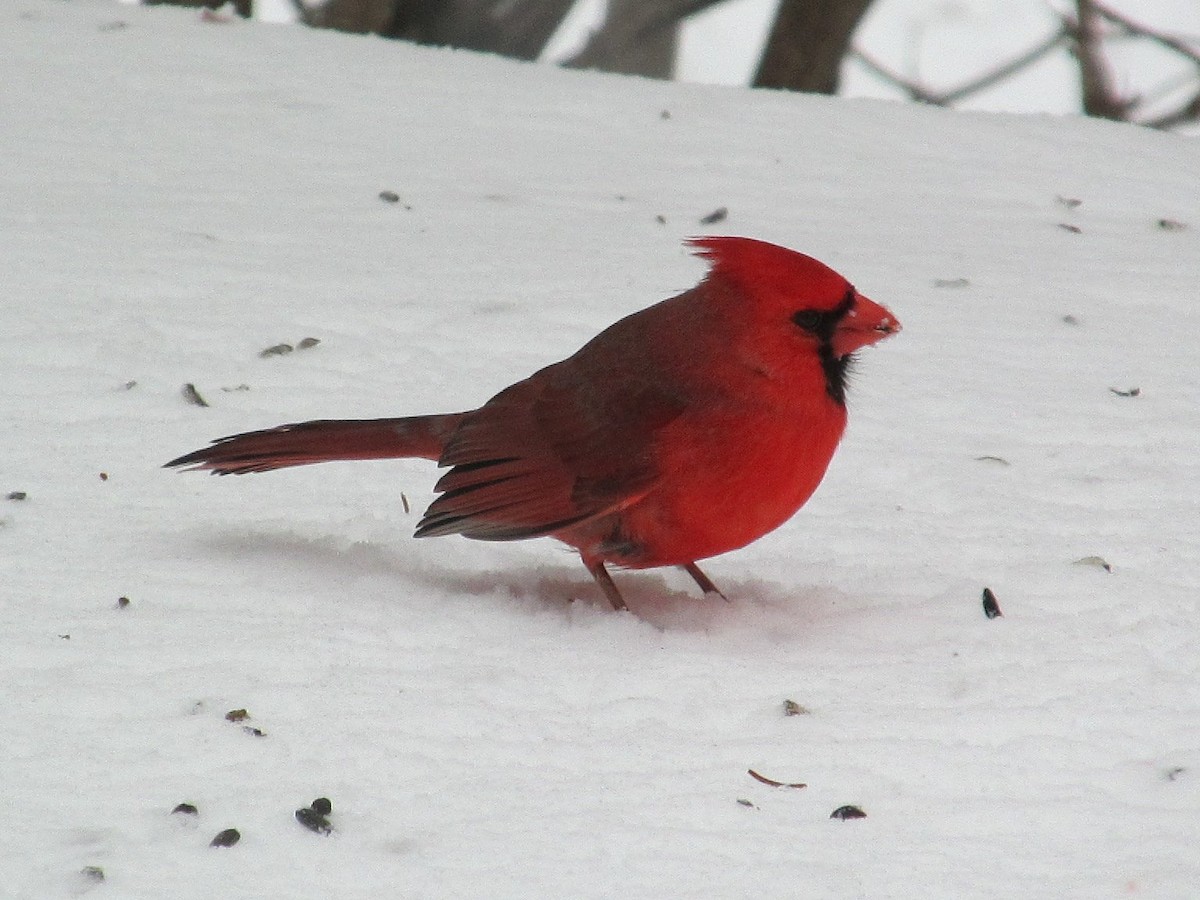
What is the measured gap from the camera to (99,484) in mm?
3887

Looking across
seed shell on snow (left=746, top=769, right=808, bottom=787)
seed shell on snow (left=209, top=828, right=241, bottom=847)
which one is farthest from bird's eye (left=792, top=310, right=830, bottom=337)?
seed shell on snow (left=209, top=828, right=241, bottom=847)

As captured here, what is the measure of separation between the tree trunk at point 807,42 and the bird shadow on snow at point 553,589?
5093mm

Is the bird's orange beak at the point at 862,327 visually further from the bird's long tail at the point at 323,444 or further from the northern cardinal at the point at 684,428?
the bird's long tail at the point at 323,444

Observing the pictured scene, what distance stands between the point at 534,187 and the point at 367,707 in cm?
349

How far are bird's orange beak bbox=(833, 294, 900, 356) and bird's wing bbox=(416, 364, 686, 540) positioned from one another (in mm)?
338

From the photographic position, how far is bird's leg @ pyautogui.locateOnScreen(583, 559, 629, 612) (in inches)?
138

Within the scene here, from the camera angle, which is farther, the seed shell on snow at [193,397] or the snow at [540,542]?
the seed shell on snow at [193,397]

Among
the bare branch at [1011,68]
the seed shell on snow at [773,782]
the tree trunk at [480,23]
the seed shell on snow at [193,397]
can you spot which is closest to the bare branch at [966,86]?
the bare branch at [1011,68]

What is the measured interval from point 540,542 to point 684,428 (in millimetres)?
927

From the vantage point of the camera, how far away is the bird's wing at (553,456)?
11.1 feet

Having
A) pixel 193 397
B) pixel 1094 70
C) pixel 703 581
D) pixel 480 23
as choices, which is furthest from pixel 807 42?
pixel 703 581

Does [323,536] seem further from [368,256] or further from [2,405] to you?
[368,256]

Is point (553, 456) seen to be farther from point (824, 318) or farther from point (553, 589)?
point (824, 318)

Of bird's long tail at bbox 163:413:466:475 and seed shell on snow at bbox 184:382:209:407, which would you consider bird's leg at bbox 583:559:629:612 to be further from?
seed shell on snow at bbox 184:382:209:407
